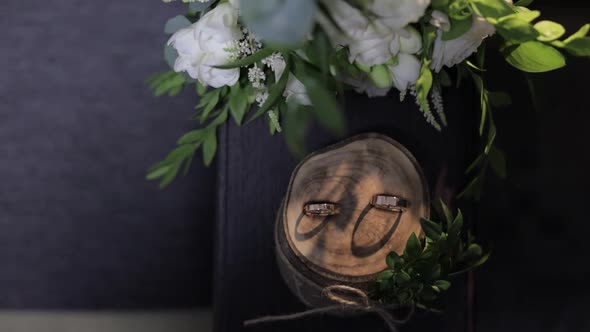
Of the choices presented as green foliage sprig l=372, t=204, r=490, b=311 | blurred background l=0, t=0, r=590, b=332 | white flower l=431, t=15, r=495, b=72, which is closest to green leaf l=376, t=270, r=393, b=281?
green foliage sprig l=372, t=204, r=490, b=311

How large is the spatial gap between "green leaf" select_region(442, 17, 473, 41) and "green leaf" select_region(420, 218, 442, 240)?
22 centimetres

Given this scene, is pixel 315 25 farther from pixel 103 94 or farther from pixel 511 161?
pixel 103 94

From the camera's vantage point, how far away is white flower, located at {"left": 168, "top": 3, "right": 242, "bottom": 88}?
62 centimetres

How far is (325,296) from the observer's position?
29.0 inches

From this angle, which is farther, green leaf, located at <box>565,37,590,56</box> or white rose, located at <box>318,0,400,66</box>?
green leaf, located at <box>565,37,590,56</box>

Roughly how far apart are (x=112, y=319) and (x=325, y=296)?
2.51 ft

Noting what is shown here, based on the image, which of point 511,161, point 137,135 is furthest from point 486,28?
point 137,135

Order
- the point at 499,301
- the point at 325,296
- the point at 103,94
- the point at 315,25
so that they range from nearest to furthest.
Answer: the point at 315,25 → the point at 325,296 → the point at 499,301 → the point at 103,94

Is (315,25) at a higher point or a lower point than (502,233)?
higher

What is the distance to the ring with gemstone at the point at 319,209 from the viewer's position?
0.71 meters

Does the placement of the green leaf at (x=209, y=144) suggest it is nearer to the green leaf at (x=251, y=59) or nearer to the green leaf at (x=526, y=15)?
the green leaf at (x=251, y=59)

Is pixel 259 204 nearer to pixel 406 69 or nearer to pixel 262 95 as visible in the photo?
pixel 262 95

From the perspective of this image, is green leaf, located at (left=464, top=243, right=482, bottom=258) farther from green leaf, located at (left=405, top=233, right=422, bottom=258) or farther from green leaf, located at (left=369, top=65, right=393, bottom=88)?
Result: green leaf, located at (left=369, top=65, right=393, bottom=88)

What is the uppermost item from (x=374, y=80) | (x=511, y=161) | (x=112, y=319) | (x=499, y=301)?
(x=374, y=80)
